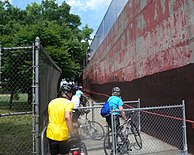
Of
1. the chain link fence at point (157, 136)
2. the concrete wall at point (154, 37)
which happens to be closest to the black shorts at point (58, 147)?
the chain link fence at point (157, 136)

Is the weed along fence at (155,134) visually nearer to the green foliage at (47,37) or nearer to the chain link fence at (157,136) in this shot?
the chain link fence at (157,136)

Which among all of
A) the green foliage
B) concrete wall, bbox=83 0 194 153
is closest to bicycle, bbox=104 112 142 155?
concrete wall, bbox=83 0 194 153

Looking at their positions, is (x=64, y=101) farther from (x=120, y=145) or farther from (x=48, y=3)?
(x=48, y=3)

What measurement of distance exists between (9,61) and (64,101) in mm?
11490

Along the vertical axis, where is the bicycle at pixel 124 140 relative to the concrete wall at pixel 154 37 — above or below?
below

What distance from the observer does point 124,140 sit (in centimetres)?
587

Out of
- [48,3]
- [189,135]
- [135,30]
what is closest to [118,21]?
[135,30]

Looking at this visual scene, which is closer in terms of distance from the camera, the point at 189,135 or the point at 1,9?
the point at 189,135

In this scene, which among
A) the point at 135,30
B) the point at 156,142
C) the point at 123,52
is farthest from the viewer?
the point at 123,52

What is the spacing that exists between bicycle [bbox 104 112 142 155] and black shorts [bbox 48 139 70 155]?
1.66 m

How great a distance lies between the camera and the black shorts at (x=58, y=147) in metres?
4.08

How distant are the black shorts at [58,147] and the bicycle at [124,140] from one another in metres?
1.66

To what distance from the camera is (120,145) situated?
5.77 meters

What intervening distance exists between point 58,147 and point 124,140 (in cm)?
216
